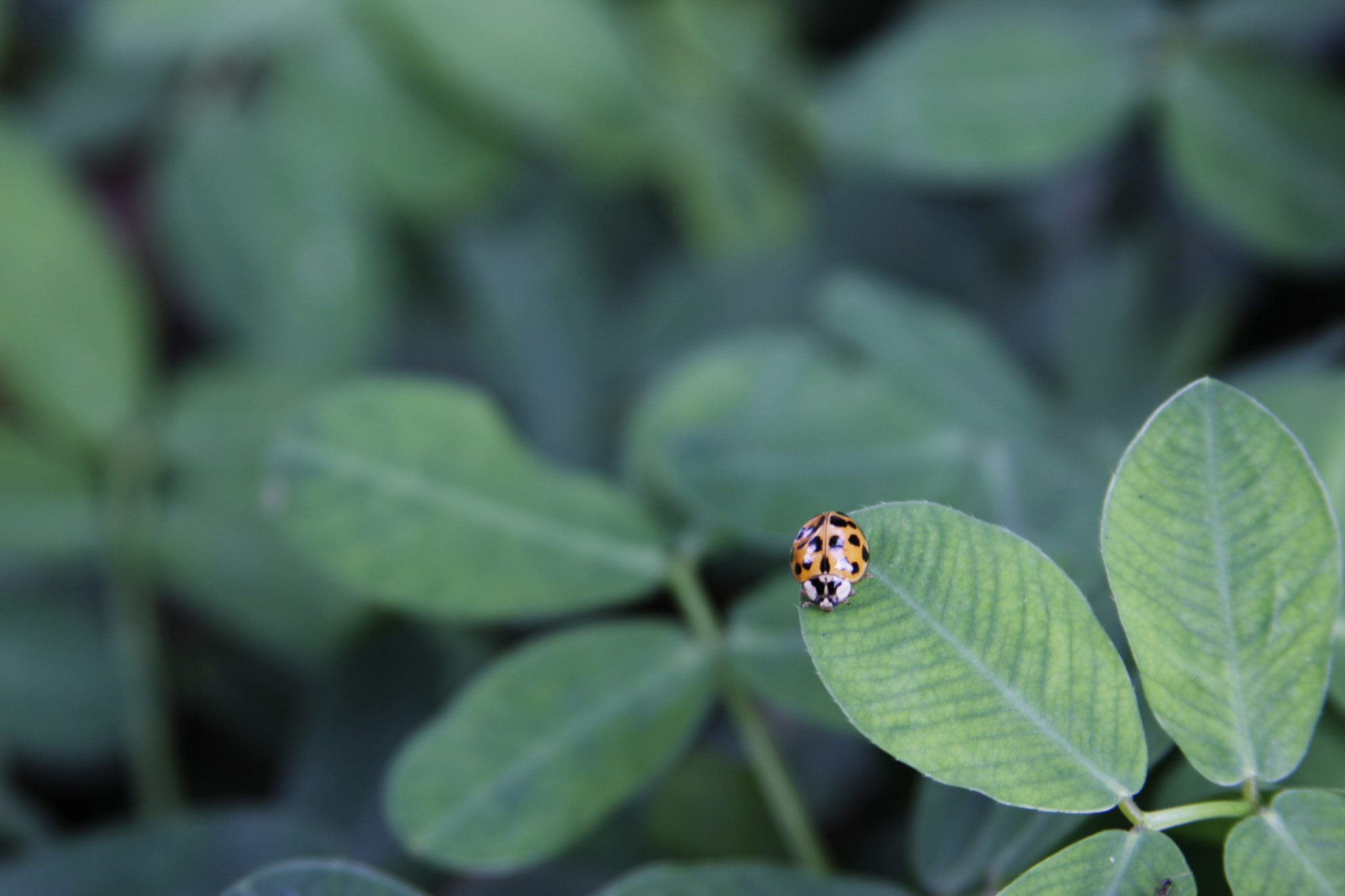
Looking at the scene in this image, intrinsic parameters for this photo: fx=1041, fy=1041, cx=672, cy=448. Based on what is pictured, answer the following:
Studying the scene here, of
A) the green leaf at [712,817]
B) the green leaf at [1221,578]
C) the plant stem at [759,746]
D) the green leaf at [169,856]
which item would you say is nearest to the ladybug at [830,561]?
the green leaf at [1221,578]

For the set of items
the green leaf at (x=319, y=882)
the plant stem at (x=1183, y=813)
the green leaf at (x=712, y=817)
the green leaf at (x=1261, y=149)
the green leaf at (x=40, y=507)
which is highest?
the green leaf at (x=1261, y=149)

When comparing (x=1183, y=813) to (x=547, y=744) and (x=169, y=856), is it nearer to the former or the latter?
(x=547, y=744)

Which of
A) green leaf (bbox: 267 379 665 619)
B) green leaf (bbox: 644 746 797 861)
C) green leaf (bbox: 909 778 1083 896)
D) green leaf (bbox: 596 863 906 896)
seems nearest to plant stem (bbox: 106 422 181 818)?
green leaf (bbox: 267 379 665 619)

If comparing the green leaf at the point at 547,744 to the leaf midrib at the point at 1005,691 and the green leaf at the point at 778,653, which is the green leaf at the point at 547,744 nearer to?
the green leaf at the point at 778,653

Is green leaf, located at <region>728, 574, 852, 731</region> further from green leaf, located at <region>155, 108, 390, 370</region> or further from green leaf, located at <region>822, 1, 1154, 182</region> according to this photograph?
green leaf, located at <region>155, 108, 390, 370</region>

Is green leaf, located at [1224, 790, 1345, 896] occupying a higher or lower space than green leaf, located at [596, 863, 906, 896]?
higher

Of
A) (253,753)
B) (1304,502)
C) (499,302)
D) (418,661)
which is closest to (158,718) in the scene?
(253,753)

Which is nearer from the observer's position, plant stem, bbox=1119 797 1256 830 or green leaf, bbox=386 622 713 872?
plant stem, bbox=1119 797 1256 830

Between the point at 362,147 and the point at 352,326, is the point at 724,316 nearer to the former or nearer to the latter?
the point at 352,326

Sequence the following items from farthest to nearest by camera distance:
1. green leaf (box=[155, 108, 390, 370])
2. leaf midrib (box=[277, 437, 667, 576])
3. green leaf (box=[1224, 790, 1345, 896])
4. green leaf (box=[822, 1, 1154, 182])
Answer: green leaf (box=[155, 108, 390, 370]) → green leaf (box=[822, 1, 1154, 182]) → leaf midrib (box=[277, 437, 667, 576]) → green leaf (box=[1224, 790, 1345, 896])
